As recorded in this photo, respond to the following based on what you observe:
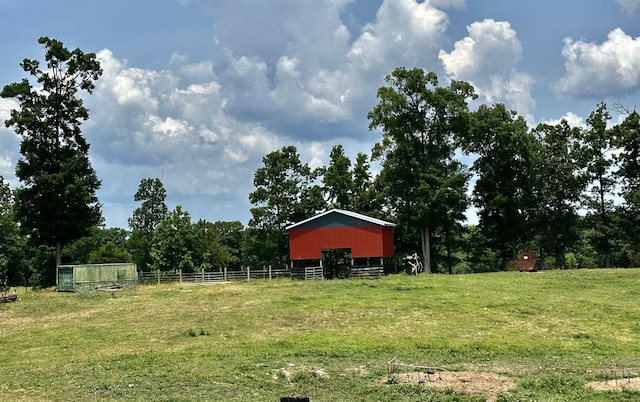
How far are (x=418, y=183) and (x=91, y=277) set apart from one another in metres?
29.8

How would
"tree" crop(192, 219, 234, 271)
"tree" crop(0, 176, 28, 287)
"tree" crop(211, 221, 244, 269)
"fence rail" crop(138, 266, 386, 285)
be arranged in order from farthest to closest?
"tree" crop(211, 221, 244, 269), "tree" crop(0, 176, 28, 287), "tree" crop(192, 219, 234, 271), "fence rail" crop(138, 266, 386, 285)

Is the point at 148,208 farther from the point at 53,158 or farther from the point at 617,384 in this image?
the point at 617,384

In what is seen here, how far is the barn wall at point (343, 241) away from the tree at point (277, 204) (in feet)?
38.9

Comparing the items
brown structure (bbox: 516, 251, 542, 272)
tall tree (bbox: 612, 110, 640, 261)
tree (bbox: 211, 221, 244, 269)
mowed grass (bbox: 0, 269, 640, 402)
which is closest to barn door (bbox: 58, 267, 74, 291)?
mowed grass (bbox: 0, 269, 640, 402)

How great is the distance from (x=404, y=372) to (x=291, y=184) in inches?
1989

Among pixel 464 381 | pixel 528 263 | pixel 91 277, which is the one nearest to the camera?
pixel 464 381

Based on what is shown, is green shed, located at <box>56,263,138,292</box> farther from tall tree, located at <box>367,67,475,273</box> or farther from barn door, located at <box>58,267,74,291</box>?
tall tree, located at <box>367,67,475,273</box>

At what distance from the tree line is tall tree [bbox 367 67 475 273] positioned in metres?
0.11

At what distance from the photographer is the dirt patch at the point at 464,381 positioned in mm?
13469

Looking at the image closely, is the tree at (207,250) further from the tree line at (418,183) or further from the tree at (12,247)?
the tree at (12,247)

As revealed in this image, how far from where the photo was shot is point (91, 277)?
150 ft

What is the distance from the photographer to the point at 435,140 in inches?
2238

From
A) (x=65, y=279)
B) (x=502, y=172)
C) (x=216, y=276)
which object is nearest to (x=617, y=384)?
(x=65, y=279)

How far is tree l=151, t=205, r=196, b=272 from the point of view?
6412cm
